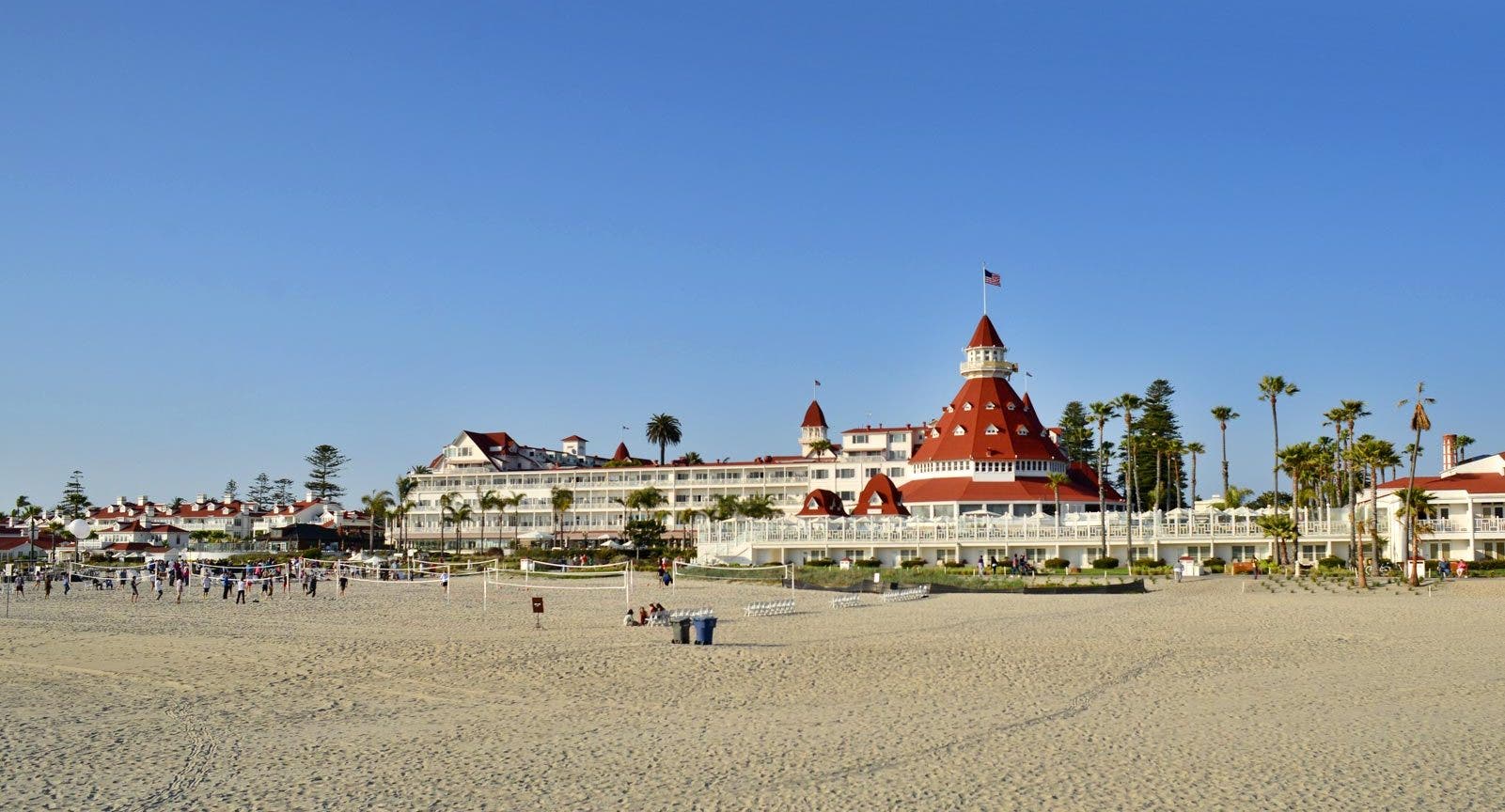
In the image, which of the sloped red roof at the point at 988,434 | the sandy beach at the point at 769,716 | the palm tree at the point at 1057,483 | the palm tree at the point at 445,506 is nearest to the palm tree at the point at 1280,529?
the palm tree at the point at 1057,483

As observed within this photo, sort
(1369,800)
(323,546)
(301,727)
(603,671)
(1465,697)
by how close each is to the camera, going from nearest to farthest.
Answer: (1369,800) → (301,727) → (1465,697) → (603,671) → (323,546)

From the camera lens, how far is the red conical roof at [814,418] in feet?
353

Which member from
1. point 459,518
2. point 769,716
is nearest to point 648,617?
point 769,716

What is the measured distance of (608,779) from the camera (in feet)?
43.8

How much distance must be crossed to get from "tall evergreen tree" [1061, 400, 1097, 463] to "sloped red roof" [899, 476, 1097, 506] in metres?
37.2

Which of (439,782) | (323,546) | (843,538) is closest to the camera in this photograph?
(439,782)

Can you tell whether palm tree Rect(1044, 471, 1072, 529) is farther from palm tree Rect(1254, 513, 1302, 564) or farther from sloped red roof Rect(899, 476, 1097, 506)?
palm tree Rect(1254, 513, 1302, 564)

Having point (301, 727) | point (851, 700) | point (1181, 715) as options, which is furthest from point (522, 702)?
point (1181, 715)

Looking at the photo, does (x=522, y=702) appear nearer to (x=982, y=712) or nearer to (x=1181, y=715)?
(x=982, y=712)

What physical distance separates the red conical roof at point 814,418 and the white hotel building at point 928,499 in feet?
0.44

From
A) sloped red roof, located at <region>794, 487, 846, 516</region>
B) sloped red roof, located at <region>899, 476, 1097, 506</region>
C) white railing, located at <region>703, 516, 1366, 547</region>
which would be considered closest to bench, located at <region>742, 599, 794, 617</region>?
white railing, located at <region>703, 516, 1366, 547</region>

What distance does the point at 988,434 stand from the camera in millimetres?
78250

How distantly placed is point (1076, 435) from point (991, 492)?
43.2 metres

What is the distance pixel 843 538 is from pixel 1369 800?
54.8 meters
